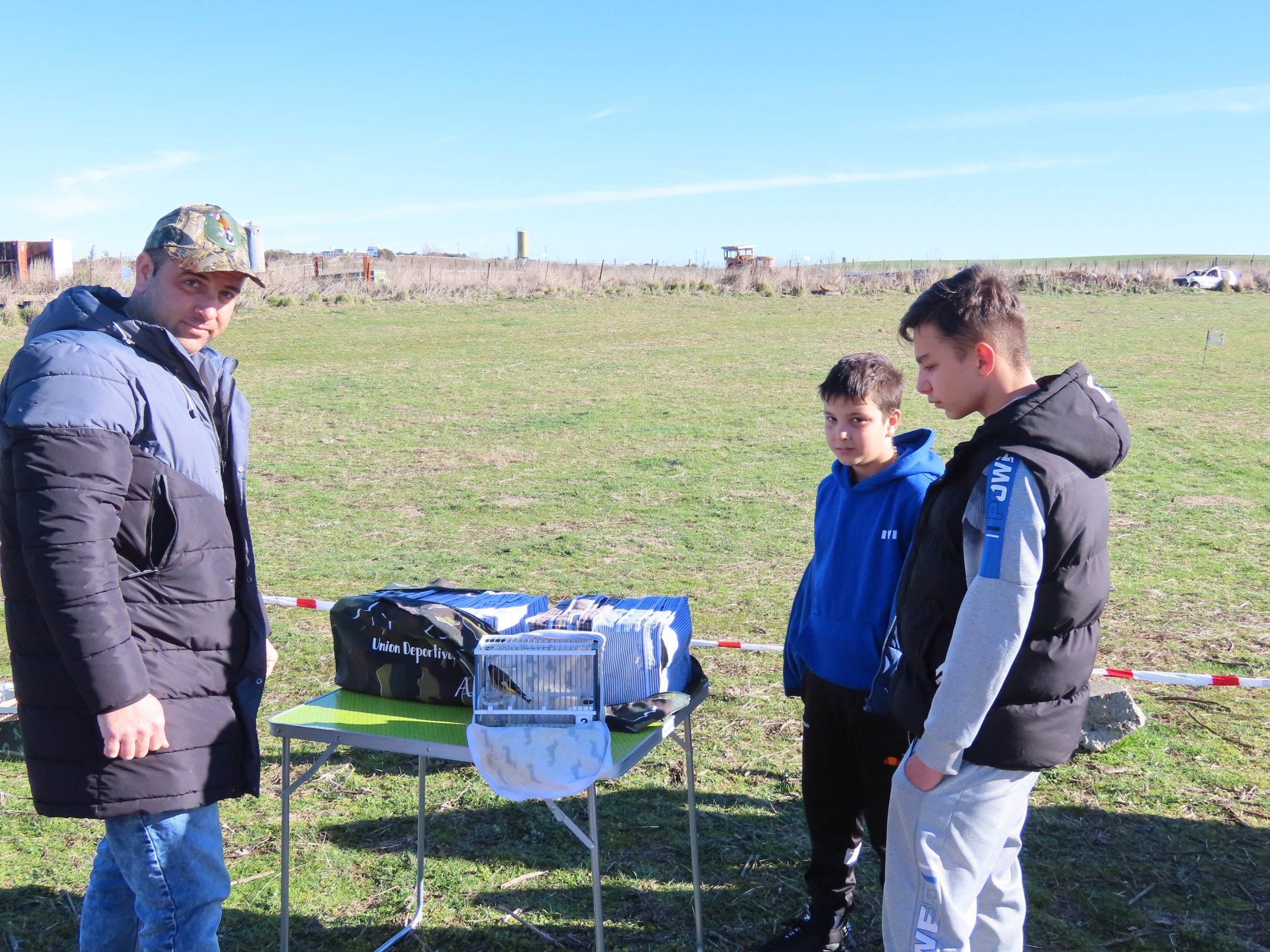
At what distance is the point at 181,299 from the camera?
2.51 metres

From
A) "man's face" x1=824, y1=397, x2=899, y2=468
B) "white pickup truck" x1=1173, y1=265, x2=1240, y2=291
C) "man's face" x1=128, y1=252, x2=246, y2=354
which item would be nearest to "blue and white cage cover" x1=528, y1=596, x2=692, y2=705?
"man's face" x1=824, y1=397, x2=899, y2=468

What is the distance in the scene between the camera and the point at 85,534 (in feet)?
7.17

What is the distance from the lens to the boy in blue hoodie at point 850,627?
3.06 metres

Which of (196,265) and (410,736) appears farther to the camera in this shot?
(410,736)

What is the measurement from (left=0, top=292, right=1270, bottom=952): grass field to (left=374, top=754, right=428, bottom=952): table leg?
6 centimetres

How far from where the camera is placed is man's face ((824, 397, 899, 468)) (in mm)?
3107

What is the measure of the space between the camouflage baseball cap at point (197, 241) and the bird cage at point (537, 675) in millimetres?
1177

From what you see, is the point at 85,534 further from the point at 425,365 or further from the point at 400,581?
the point at 425,365

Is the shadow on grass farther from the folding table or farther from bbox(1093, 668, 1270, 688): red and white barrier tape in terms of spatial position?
bbox(1093, 668, 1270, 688): red and white barrier tape

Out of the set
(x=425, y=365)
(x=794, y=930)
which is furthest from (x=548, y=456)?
(x=794, y=930)

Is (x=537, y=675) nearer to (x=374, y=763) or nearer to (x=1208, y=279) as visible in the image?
(x=374, y=763)

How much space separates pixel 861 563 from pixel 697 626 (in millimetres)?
3306

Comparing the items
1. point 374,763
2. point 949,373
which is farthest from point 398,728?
point 374,763

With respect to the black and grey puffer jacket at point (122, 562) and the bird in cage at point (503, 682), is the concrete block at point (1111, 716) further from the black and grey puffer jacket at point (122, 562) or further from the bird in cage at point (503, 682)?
the black and grey puffer jacket at point (122, 562)
